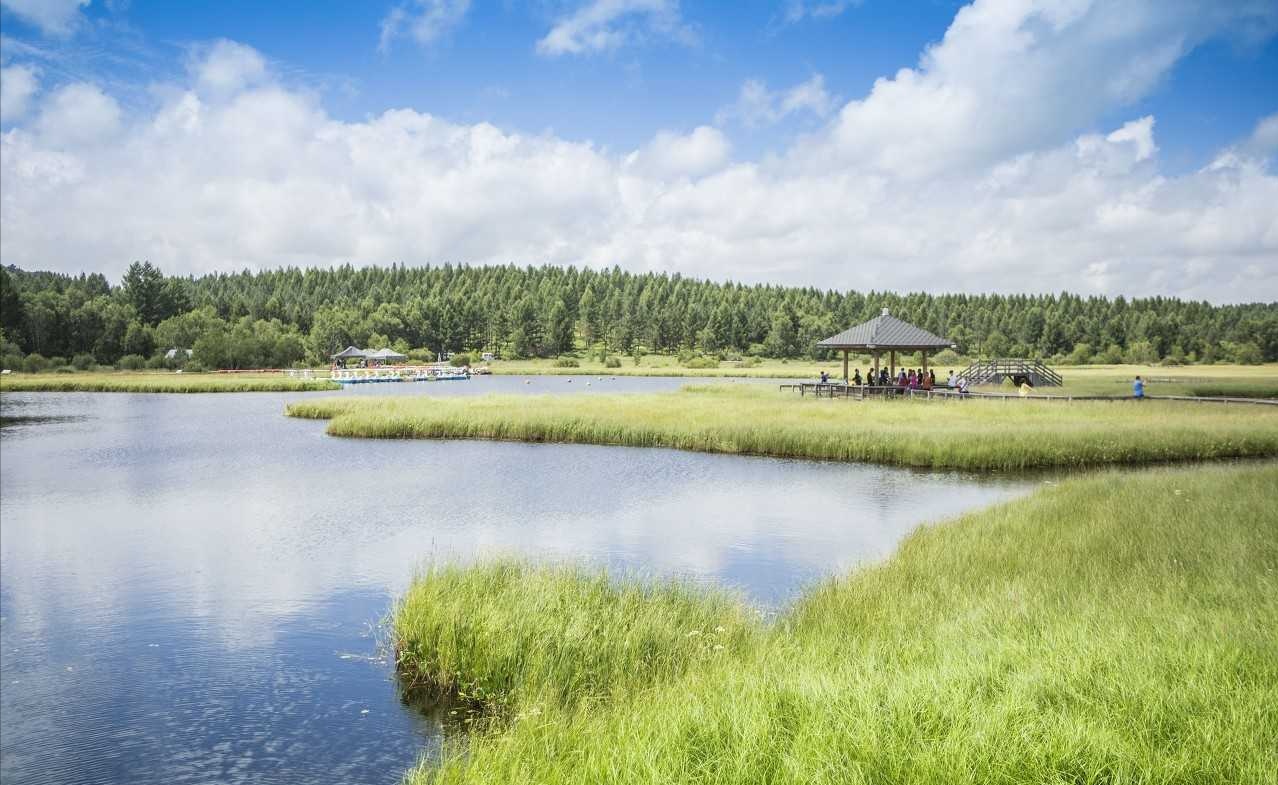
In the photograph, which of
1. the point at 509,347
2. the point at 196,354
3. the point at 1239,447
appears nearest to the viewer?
the point at 1239,447

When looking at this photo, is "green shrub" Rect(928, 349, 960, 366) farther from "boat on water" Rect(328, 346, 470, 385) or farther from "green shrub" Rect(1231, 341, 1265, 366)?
"boat on water" Rect(328, 346, 470, 385)

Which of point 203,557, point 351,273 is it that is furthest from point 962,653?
point 351,273

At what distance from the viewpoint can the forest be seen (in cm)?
10306

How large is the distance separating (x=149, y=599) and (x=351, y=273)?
19229cm

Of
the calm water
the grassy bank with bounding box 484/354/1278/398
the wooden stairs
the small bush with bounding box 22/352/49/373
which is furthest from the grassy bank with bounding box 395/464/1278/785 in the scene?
the small bush with bounding box 22/352/49/373

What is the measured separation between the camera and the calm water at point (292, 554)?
858 cm

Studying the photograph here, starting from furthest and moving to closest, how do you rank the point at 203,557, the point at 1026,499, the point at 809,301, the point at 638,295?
the point at 638,295 → the point at 809,301 → the point at 1026,499 → the point at 203,557

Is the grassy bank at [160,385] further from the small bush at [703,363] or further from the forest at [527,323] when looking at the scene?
the small bush at [703,363]

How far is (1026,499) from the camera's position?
1836cm

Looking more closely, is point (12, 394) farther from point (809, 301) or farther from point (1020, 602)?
point (809, 301)

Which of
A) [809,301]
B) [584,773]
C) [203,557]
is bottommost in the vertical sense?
[203,557]

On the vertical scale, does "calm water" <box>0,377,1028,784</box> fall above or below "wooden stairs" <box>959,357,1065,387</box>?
below

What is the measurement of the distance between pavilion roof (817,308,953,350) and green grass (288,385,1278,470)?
14.3ft

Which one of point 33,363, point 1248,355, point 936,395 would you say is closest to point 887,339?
point 936,395
